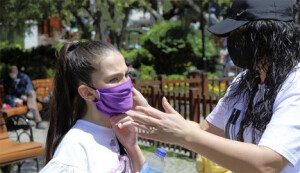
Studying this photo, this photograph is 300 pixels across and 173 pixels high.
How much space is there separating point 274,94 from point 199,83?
9.60 m

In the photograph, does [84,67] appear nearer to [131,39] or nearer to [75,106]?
→ [75,106]

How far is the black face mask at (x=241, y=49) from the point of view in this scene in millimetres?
2062

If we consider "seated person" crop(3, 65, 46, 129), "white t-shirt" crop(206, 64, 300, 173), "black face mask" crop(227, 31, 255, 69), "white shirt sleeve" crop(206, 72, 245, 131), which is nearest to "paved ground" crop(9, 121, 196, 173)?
"seated person" crop(3, 65, 46, 129)

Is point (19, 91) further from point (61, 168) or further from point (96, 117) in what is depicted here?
point (61, 168)

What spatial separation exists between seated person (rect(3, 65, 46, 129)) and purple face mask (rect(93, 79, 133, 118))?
8622mm

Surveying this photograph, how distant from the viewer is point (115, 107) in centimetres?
226

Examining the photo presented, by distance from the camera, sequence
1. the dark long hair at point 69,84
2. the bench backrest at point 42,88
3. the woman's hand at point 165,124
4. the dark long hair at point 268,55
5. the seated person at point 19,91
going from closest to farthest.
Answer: the woman's hand at point 165,124 < the dark long hair at point 268,55 < the dark long hair at point 69,84 < the seated person at point 19,91 < the bench backrest at point 42,88

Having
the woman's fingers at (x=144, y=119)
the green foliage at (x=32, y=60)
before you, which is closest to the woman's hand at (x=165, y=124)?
the woman's fingers at (x=144, y=119)

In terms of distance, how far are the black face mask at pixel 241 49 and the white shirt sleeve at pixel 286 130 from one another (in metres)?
0.25

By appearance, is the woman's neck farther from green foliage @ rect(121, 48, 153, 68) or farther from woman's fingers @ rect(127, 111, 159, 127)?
green foliage @ rect(121, 48, 153, 68)

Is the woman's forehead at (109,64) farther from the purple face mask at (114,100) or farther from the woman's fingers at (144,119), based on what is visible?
the woman's fingers at (144,119)

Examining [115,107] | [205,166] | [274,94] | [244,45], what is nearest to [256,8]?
[244,45]

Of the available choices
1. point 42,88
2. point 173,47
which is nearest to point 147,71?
point 173,47

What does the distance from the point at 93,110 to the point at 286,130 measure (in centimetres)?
90
